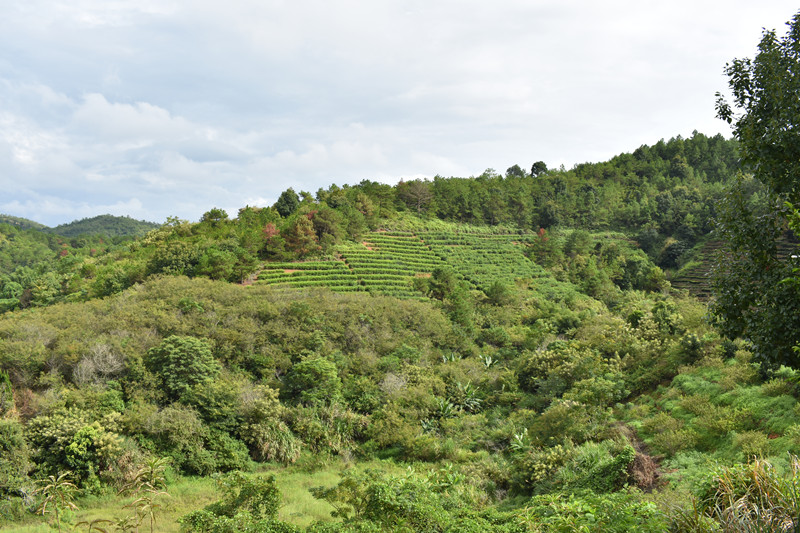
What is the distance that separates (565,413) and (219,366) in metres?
15.2

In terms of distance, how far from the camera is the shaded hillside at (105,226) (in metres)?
123

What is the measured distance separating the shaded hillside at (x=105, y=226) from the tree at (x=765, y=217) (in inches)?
5329

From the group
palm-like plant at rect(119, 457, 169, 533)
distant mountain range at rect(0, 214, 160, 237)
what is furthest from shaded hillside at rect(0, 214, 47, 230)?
palm-like plant at rect(119, 457, 169, 533)

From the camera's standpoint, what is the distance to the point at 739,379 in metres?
13.9

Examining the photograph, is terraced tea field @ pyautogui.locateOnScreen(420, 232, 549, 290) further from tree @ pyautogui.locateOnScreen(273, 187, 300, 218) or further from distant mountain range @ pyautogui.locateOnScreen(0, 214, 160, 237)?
distant mountain range @ pyautogui.locateOnScreen(0, 214, 160, 237)

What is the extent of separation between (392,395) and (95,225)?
139 meters

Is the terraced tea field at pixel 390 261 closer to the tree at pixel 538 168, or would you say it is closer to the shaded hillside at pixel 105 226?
the tree at pixel 538 168

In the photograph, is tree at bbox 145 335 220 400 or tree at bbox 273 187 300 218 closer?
tree at bbox 145 335 220 400

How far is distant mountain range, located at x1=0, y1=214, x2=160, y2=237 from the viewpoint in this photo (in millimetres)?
124250

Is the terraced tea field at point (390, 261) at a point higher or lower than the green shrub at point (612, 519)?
higher

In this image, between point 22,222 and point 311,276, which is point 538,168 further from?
point 22,222

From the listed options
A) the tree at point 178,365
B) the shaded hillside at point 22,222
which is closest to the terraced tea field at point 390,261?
the tree at point 178,365

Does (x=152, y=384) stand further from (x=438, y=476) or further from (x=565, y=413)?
(x=565, y=413)

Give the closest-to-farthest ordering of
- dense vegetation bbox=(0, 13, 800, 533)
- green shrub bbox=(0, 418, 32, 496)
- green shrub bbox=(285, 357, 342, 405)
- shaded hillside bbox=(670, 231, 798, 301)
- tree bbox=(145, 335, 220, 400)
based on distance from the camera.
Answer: dense vegetation bbox=(0, 13, 800, 533) < green shrub bbox=(0, 418, 32, 496) < tree bbox=(145, 335, 220, 400) < green shrub bbox=(285, 357, 342, 405) < shaded hillside bbox=(670, 231, 798, 301)
